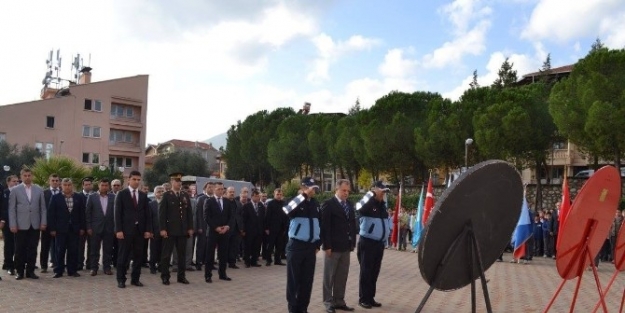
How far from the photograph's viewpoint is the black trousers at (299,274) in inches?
321

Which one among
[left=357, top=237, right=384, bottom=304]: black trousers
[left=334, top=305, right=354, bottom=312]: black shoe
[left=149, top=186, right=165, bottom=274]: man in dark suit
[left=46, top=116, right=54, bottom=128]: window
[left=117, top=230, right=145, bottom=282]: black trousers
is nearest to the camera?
[left=334, top=305, right=354, bottom=312]: black shoe

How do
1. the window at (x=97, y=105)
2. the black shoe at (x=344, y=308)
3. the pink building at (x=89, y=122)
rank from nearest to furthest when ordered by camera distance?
1. the black shoe at (x=344, y=308)
2. the pink building at (x=89, y=122)
3. the window at (x=97, y=105)

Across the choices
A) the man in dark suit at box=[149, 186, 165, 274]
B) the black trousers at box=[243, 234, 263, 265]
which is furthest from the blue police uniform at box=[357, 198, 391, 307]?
the black trousers at box=[243, 234, 263, 265]

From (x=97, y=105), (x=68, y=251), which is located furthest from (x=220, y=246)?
(x=97, y=105)

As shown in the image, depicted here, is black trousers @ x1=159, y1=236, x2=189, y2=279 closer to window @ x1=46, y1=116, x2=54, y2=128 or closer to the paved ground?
the paved ground

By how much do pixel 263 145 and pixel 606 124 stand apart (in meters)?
41.0

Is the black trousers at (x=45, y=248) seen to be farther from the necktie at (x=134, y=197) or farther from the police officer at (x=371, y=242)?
the police officer at (x=371, y=242)

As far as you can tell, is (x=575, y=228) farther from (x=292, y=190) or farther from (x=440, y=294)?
(x=292, y=190)

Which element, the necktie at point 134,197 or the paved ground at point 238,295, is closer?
the paved ground at point 238,295

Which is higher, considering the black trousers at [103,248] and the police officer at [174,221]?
the police officer at [174,221]

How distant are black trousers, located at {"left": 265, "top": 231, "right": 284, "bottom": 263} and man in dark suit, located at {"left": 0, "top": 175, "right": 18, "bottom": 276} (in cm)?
624

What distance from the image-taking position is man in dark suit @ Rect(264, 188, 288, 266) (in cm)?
1555

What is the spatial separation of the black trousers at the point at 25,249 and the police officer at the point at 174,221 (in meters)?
2.49

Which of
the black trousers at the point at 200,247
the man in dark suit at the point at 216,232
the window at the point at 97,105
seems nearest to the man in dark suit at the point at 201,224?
the black trousers at the point at 200,247
